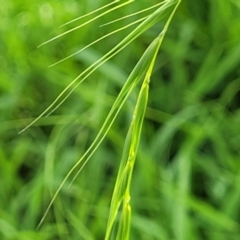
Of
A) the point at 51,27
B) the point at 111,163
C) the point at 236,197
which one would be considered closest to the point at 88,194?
the point at 111,163

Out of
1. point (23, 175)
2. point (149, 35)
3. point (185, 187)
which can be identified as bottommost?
point (23, 175)

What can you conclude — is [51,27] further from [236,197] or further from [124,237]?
[124,237]

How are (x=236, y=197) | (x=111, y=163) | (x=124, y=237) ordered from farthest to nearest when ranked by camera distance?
(x=111, y=163) < (x=236, y=197) < (x=124, y=237)

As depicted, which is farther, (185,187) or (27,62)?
(27,62)

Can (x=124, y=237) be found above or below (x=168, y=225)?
above

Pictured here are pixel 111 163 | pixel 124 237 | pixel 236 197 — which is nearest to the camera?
pixel 124 237

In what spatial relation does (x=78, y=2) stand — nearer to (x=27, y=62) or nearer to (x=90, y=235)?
(x=27, y=62)
